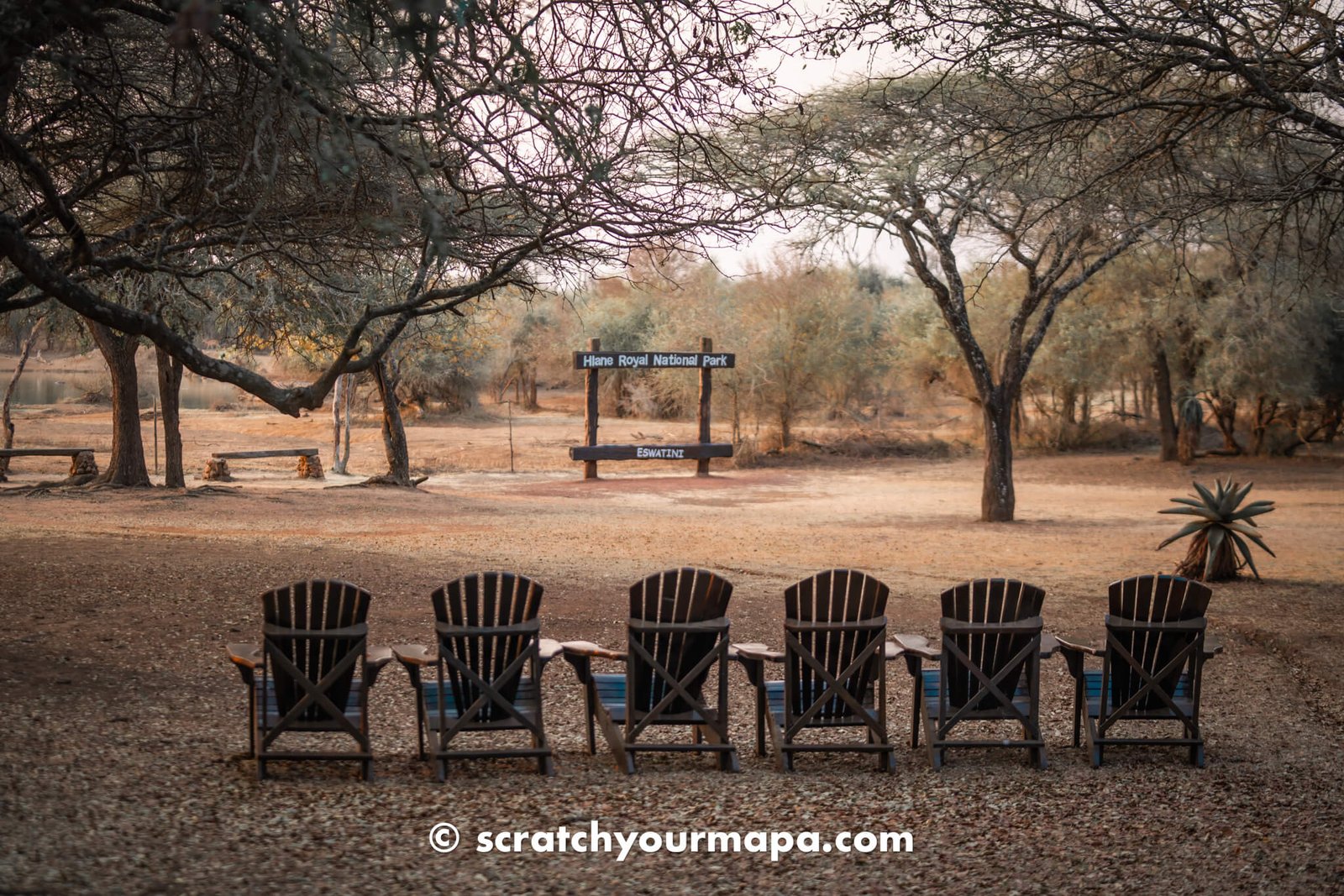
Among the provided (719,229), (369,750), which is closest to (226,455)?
(719,229)

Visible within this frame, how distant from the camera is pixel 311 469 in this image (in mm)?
27094

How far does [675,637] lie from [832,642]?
2.59 feet

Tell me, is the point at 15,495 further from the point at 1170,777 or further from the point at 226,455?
the point at 1170,777

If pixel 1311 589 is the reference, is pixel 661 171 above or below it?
above

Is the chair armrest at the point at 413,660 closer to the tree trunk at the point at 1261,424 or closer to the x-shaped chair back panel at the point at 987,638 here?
the x-shaped chair back panel at the point at 987,638

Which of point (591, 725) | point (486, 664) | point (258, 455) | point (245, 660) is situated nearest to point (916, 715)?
point (591, 725)

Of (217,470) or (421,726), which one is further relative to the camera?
(217,470)

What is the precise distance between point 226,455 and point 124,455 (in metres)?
4.07

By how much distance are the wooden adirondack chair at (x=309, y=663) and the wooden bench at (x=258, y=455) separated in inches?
789

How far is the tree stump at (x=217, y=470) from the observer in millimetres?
24344

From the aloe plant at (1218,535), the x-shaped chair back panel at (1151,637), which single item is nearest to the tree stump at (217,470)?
the aloe plant at (1218,535)

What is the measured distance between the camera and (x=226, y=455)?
2445 cm

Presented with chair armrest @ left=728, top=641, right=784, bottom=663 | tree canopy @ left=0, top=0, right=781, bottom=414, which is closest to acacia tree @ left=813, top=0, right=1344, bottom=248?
tree canopy @ left=0, top=0, right=781, bottom=414

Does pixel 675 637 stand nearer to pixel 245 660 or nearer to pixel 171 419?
pixel 245 660
